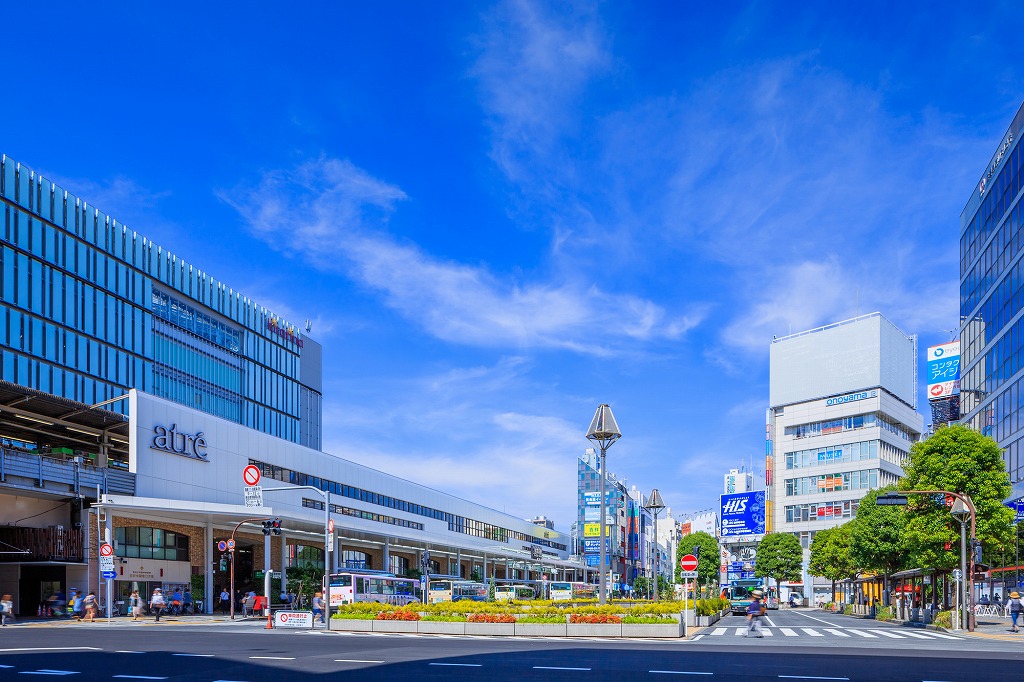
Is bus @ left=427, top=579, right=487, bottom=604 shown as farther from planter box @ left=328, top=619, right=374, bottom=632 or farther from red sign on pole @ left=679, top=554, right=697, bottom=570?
planter box @ left=328, top=619, right=374, bottom=632

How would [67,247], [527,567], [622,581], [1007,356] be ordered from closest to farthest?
[1007,356] → [67,247] → [527,567] → [622,581]

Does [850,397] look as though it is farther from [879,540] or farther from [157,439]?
[157,439]

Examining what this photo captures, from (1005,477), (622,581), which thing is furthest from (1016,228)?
(622,581)

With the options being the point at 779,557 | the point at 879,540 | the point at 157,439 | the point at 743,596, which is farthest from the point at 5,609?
the point at 779,557

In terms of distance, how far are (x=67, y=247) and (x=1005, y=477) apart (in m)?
68.2

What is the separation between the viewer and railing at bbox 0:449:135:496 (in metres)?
39.4

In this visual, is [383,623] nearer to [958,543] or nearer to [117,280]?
[958,543]

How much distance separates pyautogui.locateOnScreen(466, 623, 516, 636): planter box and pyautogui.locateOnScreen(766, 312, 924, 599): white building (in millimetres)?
78303

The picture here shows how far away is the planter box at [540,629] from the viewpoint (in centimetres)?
3058

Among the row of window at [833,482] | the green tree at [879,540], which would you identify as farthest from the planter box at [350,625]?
the row of window at [833,482]

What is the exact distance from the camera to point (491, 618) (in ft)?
105

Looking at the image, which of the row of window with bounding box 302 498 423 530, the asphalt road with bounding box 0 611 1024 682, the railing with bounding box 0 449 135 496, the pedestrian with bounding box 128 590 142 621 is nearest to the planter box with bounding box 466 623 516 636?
the asphalt road with bounding box 0 611 1024 682

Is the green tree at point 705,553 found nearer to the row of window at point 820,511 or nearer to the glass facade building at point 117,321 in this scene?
the row of window at point 820,511

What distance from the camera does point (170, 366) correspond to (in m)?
89.6
